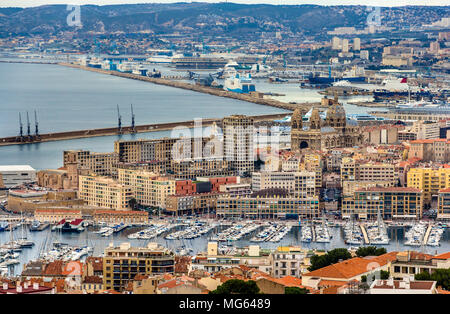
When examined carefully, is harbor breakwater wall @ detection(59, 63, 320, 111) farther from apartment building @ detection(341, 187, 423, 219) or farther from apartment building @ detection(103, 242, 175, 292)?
apartment building @ detection(103, 242, 175, 292)

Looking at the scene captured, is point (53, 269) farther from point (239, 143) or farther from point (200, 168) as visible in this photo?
point (239, 143)

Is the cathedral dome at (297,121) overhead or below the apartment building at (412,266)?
below

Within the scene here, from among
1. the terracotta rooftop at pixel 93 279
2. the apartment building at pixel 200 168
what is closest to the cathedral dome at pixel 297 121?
the apartment building at pixel 200 168

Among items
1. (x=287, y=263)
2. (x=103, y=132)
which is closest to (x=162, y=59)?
(x=103, y=132)

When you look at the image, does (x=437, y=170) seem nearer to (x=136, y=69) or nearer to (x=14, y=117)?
(x=14, y=117)

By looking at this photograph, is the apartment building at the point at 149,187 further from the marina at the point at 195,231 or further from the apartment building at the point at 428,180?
the apartment building at the point at 428,180

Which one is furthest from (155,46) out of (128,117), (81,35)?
(128,117)
